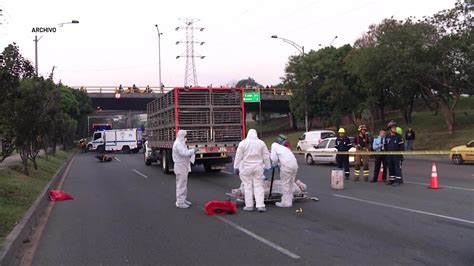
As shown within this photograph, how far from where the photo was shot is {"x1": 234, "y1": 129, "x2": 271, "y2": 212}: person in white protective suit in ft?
36.1

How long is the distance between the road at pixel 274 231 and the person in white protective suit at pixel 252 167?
0.39 meters

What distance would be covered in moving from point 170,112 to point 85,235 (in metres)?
12.2

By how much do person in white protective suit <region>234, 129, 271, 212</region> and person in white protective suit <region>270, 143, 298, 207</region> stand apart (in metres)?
0.45

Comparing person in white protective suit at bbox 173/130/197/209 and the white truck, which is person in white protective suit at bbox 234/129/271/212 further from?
the white truck

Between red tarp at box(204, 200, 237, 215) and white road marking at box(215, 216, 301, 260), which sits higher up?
red tarp at box(204, 200, 237, 215)

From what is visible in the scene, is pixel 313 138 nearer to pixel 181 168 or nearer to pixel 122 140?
pixel 181 168

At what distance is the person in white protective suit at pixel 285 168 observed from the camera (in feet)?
37.6

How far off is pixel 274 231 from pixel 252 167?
2382 mm

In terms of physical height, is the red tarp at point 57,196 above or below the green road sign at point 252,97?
below

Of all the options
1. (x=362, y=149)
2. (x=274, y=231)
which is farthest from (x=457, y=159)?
(x=274, y=231)

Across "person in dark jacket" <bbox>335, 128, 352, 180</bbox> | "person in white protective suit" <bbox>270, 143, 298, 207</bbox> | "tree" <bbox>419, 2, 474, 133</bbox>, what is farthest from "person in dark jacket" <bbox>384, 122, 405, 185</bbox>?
"tree" <bbox>419, 2, 474, 133</bbox>

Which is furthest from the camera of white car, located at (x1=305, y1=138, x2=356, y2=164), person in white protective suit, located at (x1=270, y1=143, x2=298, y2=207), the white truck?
the white truck

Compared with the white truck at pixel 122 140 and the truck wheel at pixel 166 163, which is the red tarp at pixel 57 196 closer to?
the truck wheel at pixel 166 163

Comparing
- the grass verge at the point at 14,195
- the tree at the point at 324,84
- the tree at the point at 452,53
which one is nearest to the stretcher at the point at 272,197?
the grass verge at the point at 14,195
